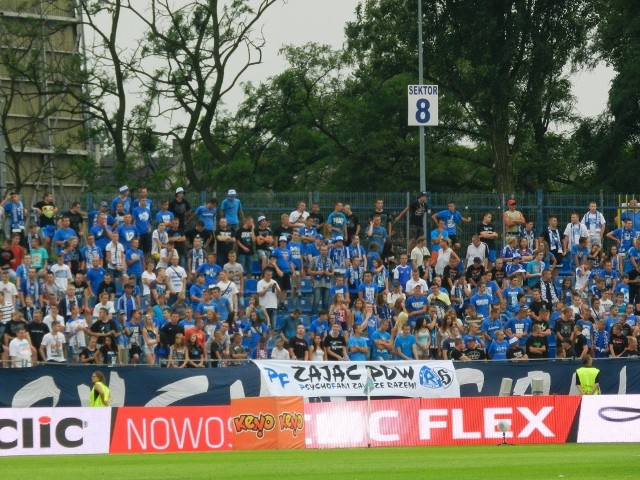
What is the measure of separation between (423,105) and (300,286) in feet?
24.2

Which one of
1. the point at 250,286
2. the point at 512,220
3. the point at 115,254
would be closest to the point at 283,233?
the point at 250,286

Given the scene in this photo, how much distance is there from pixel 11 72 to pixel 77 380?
2262cm

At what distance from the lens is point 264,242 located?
32.9 metres

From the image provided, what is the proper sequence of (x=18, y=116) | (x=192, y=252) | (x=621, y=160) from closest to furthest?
(x=192, y=252) → (x=621, y=160) → (x=18, y=116)

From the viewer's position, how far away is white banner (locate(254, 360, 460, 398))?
1099 inches

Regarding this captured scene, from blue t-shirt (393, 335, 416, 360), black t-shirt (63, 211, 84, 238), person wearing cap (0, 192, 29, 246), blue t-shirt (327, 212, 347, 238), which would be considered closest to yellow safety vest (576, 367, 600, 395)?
blue t-shirt (393, 335, 416, 360)

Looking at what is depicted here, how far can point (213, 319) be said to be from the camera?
2988 centimetres

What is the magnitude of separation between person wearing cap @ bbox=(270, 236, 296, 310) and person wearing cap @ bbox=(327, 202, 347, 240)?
154 centimetres

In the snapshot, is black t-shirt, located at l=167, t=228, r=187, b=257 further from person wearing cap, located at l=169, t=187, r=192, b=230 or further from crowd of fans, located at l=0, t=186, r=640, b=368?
person wearing cap, located at l=169, t=187, r=192, b=230

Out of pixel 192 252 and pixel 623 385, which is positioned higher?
pixel 192 252

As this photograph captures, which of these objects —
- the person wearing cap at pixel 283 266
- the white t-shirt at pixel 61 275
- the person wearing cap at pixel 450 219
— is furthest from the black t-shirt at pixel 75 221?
the person wearing cap at pixel 450 219

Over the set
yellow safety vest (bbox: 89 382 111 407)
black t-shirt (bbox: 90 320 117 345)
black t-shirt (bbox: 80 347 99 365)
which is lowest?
yellow safety vest (bbox: 89 382 111 407)

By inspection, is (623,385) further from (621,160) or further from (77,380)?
(621,160)

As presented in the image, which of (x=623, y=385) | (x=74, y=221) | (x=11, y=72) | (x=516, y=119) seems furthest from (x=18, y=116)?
(x=623, y=385)
